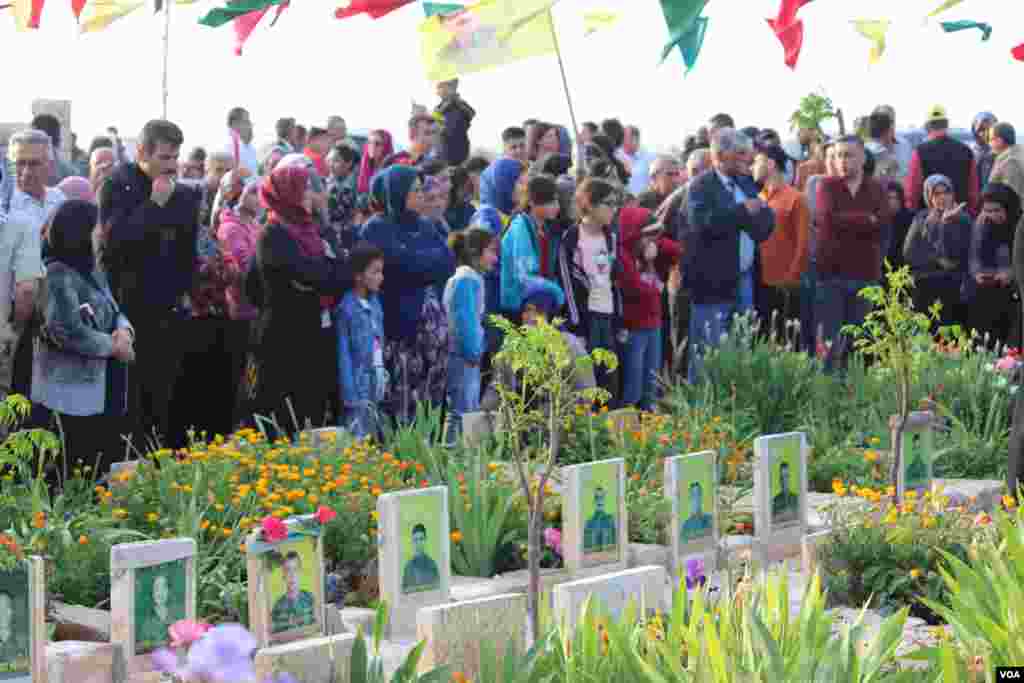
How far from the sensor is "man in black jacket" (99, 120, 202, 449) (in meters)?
9.30

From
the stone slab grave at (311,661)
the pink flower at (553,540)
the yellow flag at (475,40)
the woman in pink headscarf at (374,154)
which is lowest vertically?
the pink flower at (553,540)

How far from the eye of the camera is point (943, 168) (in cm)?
1527

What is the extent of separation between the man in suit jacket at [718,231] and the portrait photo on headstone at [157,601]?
20.8ft

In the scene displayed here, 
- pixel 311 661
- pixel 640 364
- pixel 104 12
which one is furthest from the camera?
pixel 640 364

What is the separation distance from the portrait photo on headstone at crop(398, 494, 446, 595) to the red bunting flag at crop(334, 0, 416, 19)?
2.62m

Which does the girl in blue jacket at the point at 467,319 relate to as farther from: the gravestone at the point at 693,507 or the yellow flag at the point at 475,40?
the yellow flag at the point at 475,40

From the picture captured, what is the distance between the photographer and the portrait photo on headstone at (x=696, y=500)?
26.4ft

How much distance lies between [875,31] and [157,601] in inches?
116

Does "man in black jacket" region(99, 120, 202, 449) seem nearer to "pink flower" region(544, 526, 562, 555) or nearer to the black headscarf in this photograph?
the black headscarf

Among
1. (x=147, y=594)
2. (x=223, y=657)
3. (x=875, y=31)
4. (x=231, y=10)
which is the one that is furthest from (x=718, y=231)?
(x=223, y=657)

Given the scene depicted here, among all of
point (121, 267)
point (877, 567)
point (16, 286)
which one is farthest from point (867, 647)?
point (121, 267)

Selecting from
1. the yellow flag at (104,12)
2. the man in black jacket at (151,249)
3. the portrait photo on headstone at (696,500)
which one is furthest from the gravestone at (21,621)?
the man in black jacket at (151,249)

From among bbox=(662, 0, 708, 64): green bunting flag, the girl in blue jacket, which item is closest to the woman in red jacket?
the girl in blue jacket

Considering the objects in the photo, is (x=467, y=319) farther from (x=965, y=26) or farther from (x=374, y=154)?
(x=965, y=26)
